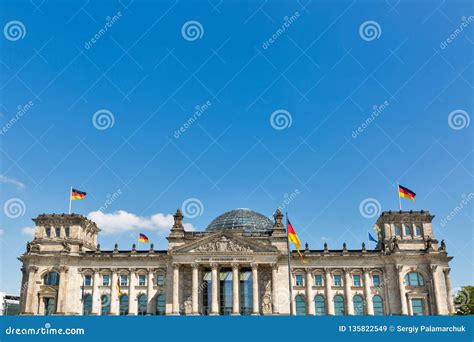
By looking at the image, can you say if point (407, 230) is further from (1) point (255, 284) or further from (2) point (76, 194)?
(2) point (76, 194)

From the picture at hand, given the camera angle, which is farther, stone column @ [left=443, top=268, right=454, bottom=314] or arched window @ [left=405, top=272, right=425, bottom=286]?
arched window @ [left=405, top=272, right=425, bottom=286]

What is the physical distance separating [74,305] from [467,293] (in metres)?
74.8

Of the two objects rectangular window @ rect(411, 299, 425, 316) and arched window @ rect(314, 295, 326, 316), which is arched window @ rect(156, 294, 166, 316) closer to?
arched window @ rect(314, 295, 326, 316)

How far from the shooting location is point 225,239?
3118 inches

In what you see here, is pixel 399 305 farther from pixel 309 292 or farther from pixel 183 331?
pixel 183 331

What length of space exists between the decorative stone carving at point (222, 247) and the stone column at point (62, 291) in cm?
2400

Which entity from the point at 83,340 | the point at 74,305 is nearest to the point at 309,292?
the point at 74,305

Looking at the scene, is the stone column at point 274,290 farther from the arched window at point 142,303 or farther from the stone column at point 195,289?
the arched window at point 142,303

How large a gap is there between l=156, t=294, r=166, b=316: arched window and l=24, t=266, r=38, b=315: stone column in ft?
69.8

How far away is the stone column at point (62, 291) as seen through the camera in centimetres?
7869

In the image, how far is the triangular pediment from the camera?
258 ft

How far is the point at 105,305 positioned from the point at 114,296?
7.99 feet

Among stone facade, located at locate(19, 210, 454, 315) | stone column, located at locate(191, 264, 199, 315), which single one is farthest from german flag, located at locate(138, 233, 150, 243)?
stone column, located at locate(191, 264, 199, 315)

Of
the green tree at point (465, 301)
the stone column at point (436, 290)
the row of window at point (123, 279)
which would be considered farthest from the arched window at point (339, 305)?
the row of window at point (123, 279)
